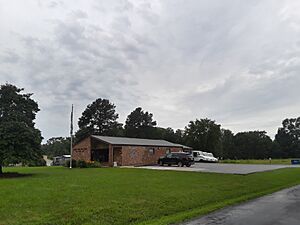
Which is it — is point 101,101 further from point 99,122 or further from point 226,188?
point 226,188

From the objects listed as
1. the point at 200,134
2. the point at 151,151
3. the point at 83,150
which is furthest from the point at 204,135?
the point at 83,150

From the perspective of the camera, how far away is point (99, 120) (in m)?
92.6

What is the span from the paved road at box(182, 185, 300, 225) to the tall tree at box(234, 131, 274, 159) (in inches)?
3378

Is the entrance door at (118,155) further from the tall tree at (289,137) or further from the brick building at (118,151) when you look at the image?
the tall tree at (289,137)

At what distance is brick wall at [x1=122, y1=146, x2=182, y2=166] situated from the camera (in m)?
43.3

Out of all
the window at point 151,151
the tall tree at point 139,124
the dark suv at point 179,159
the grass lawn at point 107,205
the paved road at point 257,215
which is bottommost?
the paved road at point 257,215

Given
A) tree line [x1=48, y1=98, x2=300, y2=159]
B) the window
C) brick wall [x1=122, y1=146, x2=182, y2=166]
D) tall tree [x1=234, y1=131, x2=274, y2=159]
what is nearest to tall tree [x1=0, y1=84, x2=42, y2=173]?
brick wall [x1=122, y1=146, x2=182, y2=166]

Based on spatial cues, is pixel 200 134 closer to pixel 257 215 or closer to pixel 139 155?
pixel 139 155

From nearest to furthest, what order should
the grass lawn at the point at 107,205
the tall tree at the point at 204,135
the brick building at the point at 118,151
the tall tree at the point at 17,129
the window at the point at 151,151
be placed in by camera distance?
the grass lawn at the point at 107,205, the tall tree at the point at 17,129, the brick building at the point at 118,151, the window at the point at 151,151, the tall tree at the point at 204,135

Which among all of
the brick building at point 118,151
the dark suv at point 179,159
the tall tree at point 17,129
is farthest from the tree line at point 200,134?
the tall tree at point 17,129

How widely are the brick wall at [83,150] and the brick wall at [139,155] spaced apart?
19.3ft

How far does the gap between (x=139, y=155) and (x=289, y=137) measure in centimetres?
7481

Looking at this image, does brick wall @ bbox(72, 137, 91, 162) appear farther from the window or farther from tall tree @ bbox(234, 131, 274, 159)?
tall tree @ bbox(234, 131, 274, 159)

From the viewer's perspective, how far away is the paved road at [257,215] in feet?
29.1
